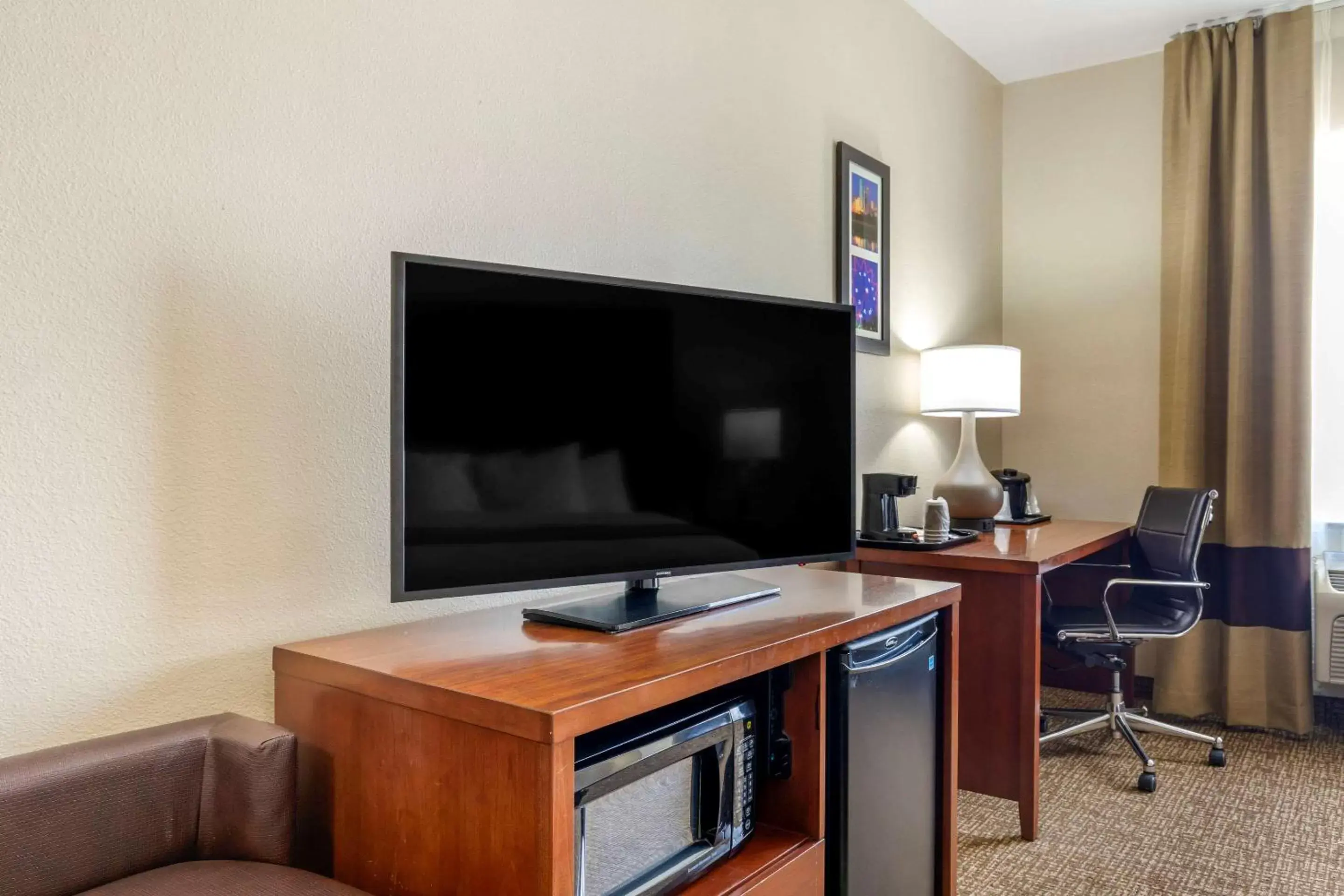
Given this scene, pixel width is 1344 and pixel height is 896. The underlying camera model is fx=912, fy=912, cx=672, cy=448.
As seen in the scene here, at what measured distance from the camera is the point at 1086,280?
3936 millimetres

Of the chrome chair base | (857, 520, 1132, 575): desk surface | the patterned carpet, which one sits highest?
(857, 520, 1132, 575): desk surface

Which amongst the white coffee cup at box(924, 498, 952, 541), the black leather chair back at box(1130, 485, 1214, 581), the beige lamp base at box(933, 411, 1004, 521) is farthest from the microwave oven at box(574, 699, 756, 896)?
the black leather chair back at box(1130, 485, 1214, 581)

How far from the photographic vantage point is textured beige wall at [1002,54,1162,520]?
3.79 metres

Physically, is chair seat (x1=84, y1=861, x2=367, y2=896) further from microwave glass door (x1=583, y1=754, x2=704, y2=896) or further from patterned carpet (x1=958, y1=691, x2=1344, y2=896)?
patterned carpet (x1=958, y1=691, x2=1344, y2=896)

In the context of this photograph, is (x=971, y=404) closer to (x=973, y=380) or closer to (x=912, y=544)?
(x=973, y=380)

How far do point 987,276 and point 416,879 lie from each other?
11.5ft

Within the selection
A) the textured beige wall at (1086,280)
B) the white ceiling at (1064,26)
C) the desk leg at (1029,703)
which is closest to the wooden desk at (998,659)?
the desk leg at (1029,703)

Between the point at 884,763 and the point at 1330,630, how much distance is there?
7.93 ft

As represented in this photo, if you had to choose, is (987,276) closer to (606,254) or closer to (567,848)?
(606,254)

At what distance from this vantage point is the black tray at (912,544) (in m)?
2.62

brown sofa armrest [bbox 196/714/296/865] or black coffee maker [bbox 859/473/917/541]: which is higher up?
black coffee maker [bbox 859/473/917/541]

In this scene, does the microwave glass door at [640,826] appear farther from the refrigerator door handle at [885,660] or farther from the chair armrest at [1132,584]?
the chair armrest at [1132,584]

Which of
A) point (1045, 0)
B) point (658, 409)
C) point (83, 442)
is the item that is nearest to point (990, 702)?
point (658, 409)

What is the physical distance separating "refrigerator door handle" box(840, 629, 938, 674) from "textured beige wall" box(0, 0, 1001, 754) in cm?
71
